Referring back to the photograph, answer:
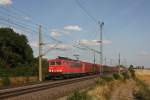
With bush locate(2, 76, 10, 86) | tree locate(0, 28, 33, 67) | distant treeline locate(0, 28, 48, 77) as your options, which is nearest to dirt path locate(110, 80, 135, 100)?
bush locate(2, 76, 10, 86)

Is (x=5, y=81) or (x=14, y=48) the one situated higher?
(x=14, y=48)

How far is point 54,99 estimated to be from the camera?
20609mm

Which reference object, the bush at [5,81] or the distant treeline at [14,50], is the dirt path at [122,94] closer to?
the bush at [5,81]

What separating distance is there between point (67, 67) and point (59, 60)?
1.91m

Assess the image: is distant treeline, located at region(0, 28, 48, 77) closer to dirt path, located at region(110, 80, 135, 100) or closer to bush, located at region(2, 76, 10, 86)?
bush, located at region(2, 76, 10, 86)

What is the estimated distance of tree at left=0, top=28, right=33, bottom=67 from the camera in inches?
2512

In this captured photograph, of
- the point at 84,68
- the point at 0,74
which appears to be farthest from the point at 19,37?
the point at 0,74

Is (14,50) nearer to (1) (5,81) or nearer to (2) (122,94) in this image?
(1) (5,81)

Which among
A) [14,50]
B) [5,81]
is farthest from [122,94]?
[14,50]

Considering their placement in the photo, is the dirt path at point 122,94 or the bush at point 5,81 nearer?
the dirt path at point 122,94

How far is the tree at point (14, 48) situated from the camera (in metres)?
63.8

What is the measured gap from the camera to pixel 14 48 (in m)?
68.2

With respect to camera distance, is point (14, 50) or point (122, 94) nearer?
point (122, 94)

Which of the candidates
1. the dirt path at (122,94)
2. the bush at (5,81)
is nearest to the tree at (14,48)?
the bush at (5,81)
